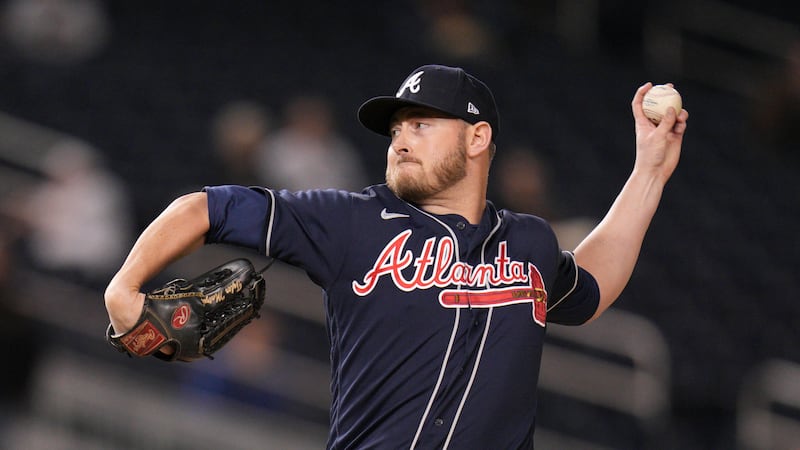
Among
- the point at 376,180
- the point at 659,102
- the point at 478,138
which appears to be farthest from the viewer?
the point at 376,180

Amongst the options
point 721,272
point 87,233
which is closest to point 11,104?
point 87,233

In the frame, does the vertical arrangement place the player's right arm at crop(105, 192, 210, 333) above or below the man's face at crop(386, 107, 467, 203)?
below

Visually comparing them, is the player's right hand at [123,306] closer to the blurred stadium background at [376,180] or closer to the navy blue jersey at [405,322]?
the navy blue jersey at [405,322]

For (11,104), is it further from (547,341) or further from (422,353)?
(422,353)

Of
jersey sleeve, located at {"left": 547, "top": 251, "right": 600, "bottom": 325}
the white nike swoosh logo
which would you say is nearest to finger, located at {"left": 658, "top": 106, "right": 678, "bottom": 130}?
jersey sleeve, located at {"left": 547, "top": 251, "right": 600, "bottom": 325}

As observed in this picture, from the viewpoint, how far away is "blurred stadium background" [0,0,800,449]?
6.80 meters

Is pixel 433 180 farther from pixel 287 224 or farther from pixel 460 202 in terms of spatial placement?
pixel 287 224

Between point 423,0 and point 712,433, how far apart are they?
16.4 ft

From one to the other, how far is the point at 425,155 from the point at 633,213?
0.92 meters

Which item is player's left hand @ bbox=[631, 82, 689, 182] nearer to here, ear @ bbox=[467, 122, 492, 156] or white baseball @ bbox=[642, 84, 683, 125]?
white baseball @ bbox=[642, 84, 683, 125]

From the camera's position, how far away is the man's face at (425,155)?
11.3 feet

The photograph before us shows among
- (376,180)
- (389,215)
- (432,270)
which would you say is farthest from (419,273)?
(376,180)

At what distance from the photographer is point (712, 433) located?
7594mm

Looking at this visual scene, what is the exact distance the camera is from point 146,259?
9.91ft
